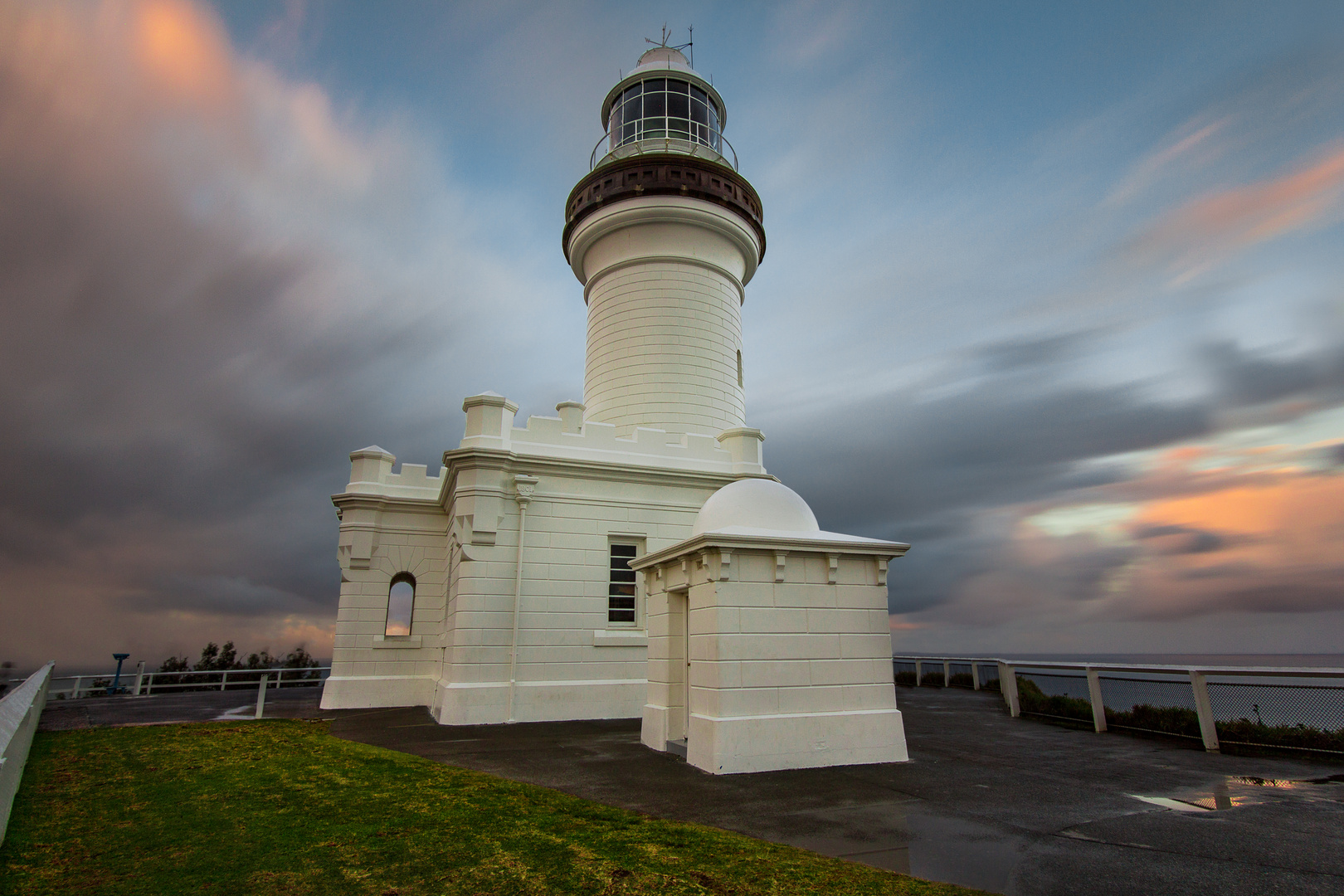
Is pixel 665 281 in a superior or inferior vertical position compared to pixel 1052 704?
superior

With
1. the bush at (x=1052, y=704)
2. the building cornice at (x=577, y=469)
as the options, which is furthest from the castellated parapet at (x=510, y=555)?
the bush at (x=1052, y=704)

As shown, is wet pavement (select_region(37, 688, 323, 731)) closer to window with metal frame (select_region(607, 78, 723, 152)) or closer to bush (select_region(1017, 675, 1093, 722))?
bush (select_region(1017, 675, 1093, 722))

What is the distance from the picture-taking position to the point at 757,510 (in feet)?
29.3

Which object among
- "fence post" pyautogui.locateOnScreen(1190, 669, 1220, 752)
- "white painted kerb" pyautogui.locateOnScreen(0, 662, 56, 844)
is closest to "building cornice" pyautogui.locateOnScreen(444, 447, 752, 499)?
"white painted kerb" pyautogui.locateOnScreen(0, 662, 56, 844)

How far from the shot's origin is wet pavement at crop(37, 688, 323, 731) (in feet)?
39.3

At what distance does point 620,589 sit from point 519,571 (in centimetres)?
223

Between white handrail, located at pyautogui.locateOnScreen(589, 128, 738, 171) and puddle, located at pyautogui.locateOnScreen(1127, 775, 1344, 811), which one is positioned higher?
white handrail, located at pyautogui.locateOnScreen(589, 128, 738, 171)

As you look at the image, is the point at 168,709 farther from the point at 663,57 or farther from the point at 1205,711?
the point at 663,57

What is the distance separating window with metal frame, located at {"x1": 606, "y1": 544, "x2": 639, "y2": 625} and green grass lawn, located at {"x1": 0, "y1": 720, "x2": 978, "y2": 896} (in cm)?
643

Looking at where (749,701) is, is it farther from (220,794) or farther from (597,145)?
(597,145)

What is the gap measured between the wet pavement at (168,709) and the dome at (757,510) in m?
9.28

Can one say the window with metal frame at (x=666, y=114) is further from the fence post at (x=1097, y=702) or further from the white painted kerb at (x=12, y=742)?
the white painted kerb at (x=12, y=742)

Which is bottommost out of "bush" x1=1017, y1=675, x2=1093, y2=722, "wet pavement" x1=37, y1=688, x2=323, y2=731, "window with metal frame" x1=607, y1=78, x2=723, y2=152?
"wet pavement" x1=37, y1=688, x2=323, y2=731

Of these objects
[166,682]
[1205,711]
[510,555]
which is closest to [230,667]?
[166,682]
